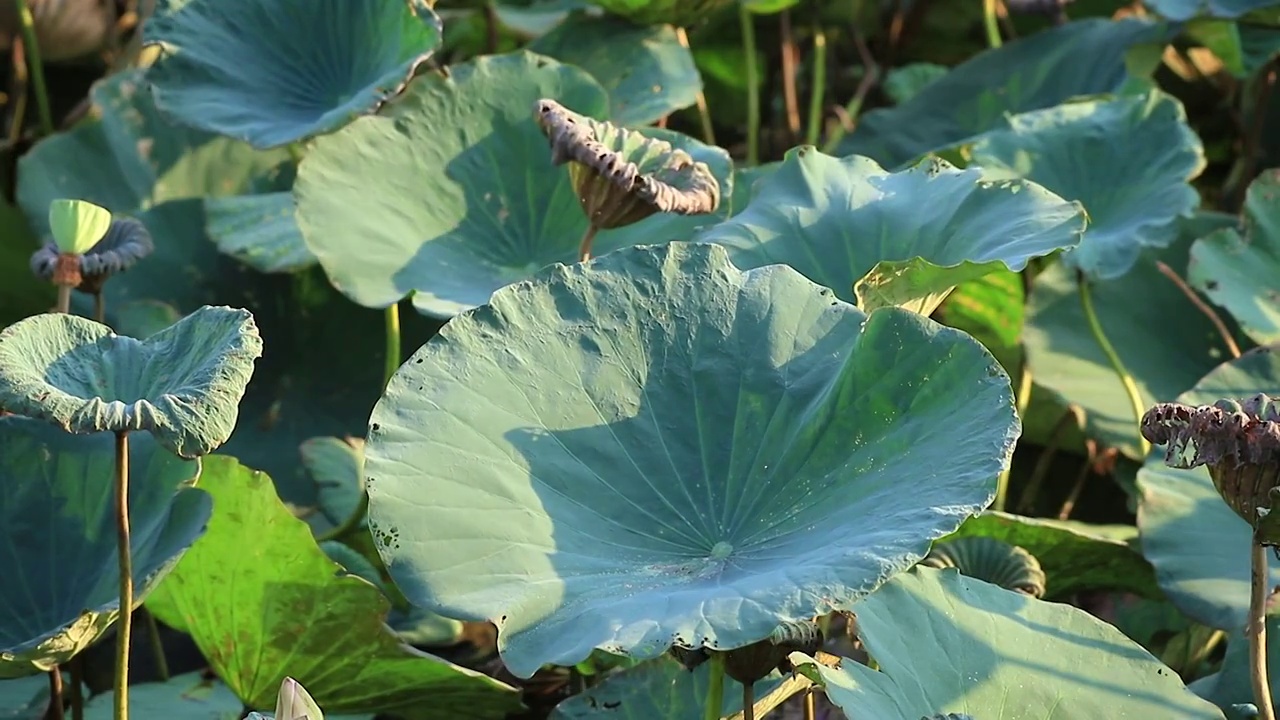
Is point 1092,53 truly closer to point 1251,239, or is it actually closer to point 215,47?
point 1251,239

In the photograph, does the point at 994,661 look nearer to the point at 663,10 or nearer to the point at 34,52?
the point at 663,10

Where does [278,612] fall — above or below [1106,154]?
below

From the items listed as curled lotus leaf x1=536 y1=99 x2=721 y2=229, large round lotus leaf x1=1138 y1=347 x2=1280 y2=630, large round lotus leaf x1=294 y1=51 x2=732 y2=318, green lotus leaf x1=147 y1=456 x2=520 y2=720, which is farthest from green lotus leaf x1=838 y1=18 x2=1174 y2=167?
green lotus leaf x1=147 y1=456 x2=520 y2=720

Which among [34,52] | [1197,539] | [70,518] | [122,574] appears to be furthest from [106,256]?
[34,52]

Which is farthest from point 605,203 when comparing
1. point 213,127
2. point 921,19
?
point 921,19

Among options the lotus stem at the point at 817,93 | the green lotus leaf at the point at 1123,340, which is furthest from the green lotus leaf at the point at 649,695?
the lotus stem at the point at 817,93

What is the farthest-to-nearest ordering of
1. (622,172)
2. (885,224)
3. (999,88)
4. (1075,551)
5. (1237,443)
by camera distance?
(999,88)
(1075,551)
(885,224)
(622,172)
(1237,443)
